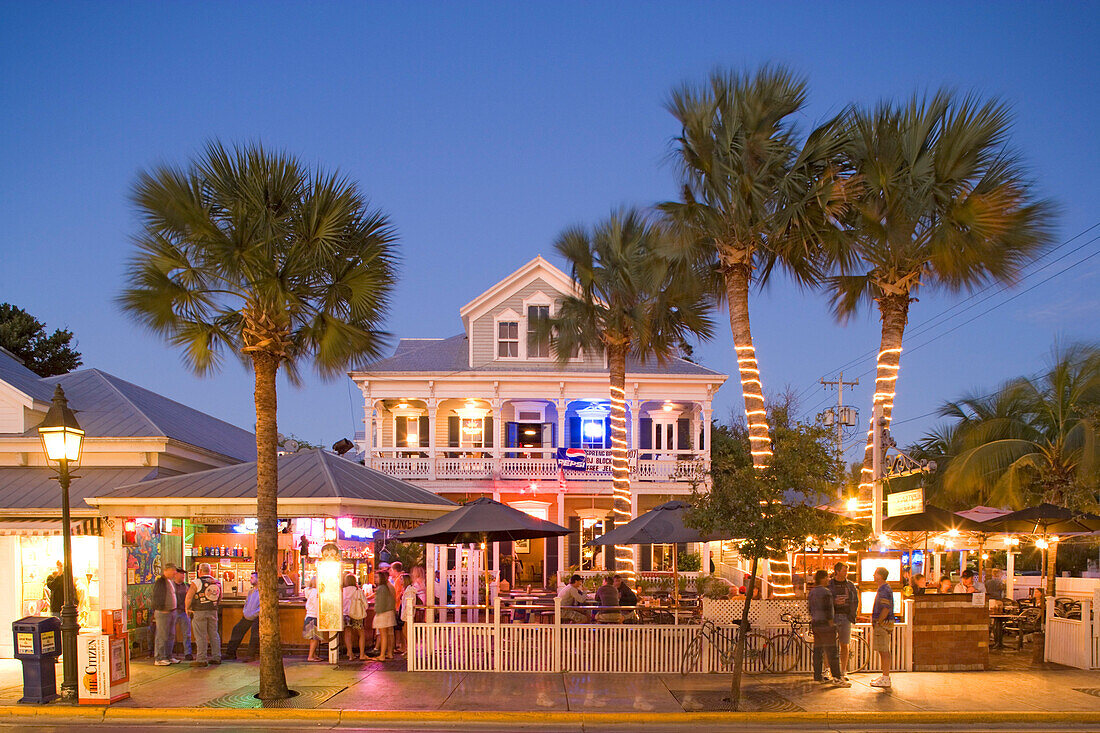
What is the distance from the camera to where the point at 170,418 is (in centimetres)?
2194

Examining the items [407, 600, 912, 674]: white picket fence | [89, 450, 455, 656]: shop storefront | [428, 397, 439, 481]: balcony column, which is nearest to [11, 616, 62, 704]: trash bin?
[89, 450, 455, 656]: shop storefront

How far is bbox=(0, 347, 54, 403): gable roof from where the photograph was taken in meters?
18.5

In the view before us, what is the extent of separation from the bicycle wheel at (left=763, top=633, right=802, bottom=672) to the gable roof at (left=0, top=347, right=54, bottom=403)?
1495 centimetres

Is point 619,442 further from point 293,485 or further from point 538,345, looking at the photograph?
point 293,485

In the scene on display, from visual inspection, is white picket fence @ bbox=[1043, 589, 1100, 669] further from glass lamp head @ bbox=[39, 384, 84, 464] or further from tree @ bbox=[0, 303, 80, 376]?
tree @ bbox=[0, 303, 80, 376]

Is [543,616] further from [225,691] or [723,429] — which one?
[723,429]

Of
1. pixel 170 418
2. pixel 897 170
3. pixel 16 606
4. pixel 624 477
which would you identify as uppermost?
pixel 897 170

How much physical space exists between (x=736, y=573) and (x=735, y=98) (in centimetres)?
1725

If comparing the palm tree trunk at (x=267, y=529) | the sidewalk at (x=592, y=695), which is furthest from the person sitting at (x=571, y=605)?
the palm tree trunk at (x=267, y=529)

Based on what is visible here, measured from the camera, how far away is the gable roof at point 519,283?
3109 cm

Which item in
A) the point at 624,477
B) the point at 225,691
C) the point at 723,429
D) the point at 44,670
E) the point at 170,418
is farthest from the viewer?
the point at 723,429

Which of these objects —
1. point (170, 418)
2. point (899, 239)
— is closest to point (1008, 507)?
point (899, 239)

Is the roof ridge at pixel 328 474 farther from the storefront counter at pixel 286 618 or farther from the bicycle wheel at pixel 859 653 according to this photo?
the bicycle wheel at pixel 859 653

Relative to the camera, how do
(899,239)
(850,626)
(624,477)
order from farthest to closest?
(624,477) < (899,239) < (850,626)
